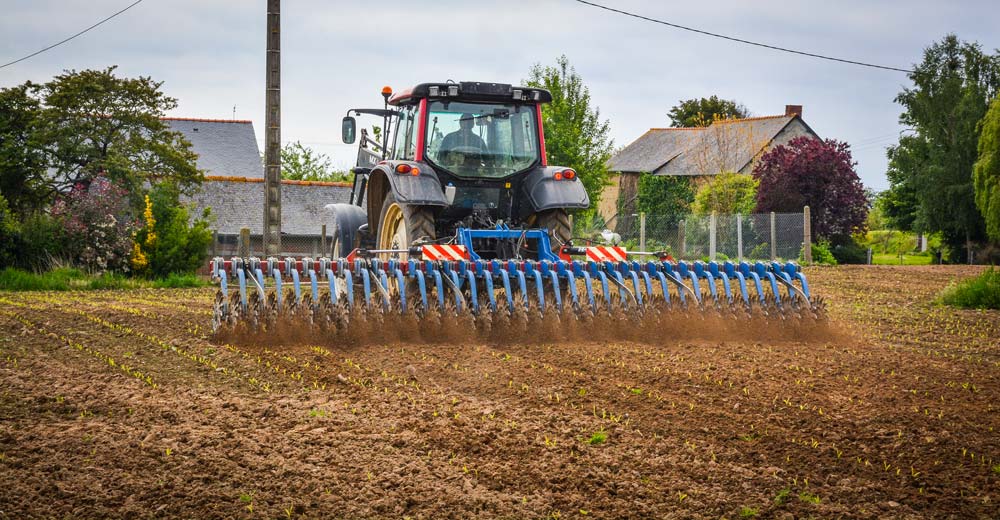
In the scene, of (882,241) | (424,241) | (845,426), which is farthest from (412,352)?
(882,241)

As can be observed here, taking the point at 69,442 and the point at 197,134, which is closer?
the point at 69,442

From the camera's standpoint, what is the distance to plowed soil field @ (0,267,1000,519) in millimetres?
4016

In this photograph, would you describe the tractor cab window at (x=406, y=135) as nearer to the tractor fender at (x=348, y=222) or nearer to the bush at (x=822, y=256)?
the tractor fender at (x=348, y=222)

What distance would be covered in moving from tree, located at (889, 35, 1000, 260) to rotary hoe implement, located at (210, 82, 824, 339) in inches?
878

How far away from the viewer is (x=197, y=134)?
36031mm

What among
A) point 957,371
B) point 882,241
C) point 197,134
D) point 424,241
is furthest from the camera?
point 882,241

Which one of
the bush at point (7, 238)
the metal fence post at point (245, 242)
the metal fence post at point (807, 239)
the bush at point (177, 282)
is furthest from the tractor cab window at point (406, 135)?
the metal fence post at point (807, 239)

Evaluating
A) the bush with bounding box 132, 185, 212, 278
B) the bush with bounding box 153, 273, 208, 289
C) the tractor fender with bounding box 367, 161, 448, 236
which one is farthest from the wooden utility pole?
the tractor fender with bounding box 367, 161, 448, 236

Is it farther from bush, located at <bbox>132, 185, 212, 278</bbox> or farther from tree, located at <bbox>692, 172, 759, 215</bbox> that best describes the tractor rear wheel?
tree, located at <bbox>692, 172, 759, 215</bbox>

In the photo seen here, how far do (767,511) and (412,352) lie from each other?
4053 millimetres

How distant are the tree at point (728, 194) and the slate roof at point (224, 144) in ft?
50.4

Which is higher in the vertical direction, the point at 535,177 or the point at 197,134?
the point at 197,134

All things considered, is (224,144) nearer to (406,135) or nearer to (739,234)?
(739,234)

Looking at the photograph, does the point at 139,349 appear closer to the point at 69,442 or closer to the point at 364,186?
the point at 69,442
